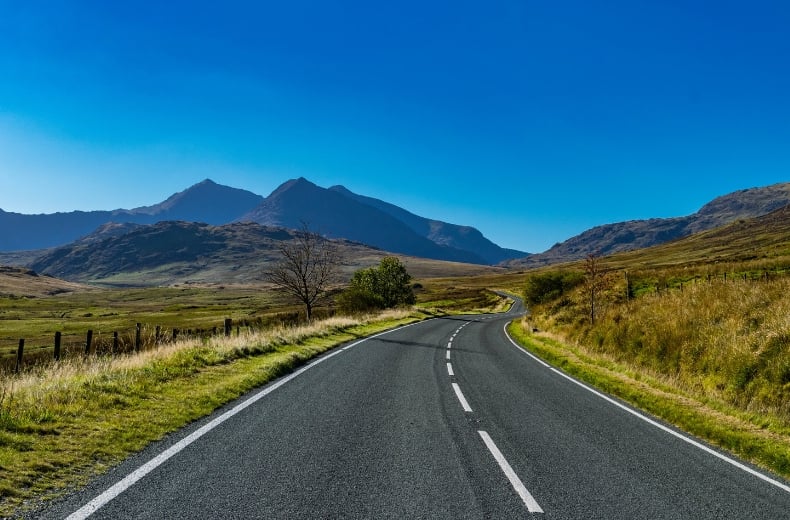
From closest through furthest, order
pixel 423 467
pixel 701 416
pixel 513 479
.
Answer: pixel 513 479 < pixel 423 467 < pixel 701 416

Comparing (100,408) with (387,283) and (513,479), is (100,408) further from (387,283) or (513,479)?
(387,283)

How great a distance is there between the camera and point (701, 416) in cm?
958

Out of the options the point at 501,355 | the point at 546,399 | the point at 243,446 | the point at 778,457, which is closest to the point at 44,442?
the point at 243,446

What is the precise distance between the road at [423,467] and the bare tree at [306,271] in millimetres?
27219

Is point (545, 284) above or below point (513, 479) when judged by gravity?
above

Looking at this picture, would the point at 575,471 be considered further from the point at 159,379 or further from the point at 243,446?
the point at 159,379

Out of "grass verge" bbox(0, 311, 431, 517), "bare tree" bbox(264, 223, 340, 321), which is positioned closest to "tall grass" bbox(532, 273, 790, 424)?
"grass verge" bbox(0, 311, 431, 517)

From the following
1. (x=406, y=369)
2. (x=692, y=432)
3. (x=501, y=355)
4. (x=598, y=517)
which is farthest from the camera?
(x=501, y=355)

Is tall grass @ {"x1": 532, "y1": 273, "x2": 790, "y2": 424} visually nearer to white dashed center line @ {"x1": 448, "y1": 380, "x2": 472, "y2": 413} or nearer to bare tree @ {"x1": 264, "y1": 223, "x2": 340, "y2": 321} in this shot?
white dashed center line @ {"x1": 448, "y1": 380, "x2": 472, "y2": 413}

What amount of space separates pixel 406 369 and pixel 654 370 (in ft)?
24.9

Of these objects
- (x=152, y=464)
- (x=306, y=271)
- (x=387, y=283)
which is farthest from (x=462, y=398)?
(x=387, y=283)

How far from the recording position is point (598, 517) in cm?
493

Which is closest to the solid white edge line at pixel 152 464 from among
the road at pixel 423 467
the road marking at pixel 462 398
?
the road at pixel 423 467

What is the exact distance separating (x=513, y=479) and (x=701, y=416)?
19.3ft
